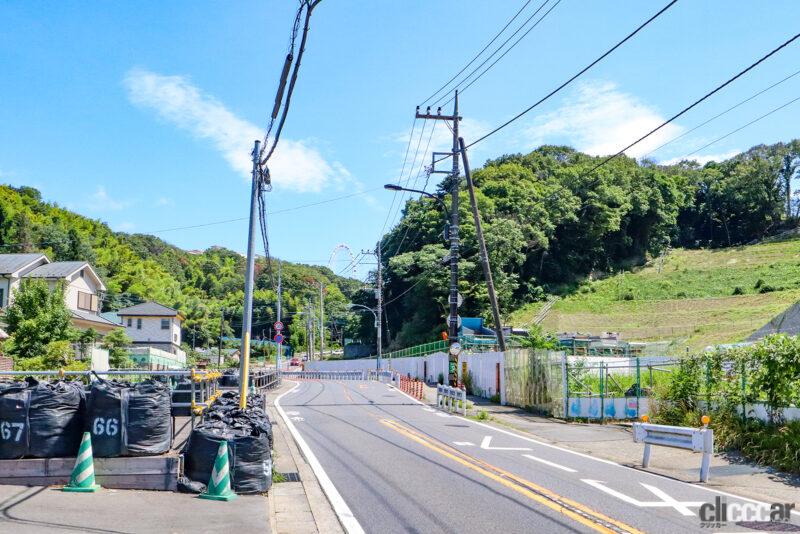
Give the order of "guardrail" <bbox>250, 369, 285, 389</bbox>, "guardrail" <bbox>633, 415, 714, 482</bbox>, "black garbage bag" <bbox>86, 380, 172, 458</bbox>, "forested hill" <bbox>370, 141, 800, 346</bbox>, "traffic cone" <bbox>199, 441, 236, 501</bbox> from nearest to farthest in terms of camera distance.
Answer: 1. "traffic cone" <bbox>199, 441, 236, 501</bbox>
2. "black garbage bag" <bbox>86, 380, 172, 458</bbox>
3. "guardrail" <bbox>633, 415, 714, 482</bbox>
4. "guardrail" <bbox>250, 369, 285, 389</bbox>
5. "forested hill" <bbox>370, 141, 800, 346</bbox>

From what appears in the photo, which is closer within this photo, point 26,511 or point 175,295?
point 26,511

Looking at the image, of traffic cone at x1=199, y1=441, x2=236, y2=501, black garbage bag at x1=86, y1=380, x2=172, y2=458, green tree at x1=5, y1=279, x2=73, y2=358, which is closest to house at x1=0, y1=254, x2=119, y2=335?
green tree at x1=5, y1=279, x2=73, y2=358

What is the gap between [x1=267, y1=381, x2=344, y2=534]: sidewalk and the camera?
7938 mm

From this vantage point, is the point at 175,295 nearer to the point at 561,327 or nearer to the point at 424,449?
the point at 561,327

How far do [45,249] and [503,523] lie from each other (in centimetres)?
7045

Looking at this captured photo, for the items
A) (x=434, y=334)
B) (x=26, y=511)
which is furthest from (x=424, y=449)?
(x=434, y=334)

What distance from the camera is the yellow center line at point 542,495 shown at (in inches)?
304

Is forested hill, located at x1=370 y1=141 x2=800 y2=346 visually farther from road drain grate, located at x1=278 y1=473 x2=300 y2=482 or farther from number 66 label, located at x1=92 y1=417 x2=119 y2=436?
number 66 label, located at x1=92 y1=417 x2=119 y2=436

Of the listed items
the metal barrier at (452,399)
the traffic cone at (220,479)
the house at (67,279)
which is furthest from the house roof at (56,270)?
the traffic cone at (220,479)

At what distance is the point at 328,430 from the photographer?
18.1 metres

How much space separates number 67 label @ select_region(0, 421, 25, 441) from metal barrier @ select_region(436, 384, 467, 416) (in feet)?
56.0

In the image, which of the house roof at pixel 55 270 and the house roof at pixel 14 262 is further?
the house roof at pixel 55 270

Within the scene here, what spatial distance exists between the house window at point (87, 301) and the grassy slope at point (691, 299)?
139ft

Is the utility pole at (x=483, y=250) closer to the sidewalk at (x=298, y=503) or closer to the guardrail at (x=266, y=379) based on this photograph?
the guardrail at (x=266, y=379)
